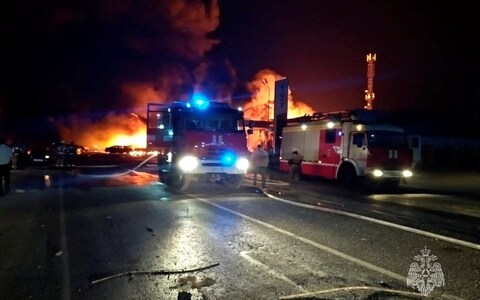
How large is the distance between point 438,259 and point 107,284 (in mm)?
4212

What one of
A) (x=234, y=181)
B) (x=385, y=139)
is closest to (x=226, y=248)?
(x=234, y=181)

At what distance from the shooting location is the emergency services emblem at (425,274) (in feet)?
16.3

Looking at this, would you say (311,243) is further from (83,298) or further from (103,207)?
(103,207)

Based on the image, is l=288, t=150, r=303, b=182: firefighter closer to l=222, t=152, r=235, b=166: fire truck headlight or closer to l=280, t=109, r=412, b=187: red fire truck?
l=280, t=109, r=412, b=187: red fire truck

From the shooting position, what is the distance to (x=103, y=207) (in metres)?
10.8

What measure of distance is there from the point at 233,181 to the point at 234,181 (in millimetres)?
64

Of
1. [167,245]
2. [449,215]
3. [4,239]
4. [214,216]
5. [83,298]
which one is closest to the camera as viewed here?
[83,298]

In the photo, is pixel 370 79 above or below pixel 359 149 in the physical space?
above

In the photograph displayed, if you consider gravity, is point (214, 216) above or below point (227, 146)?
below

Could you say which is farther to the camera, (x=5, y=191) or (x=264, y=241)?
(x=5, y=191)

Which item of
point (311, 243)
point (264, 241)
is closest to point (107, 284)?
point (264, 241)

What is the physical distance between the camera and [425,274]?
552 cm

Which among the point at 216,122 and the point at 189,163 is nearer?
the point at 189,163

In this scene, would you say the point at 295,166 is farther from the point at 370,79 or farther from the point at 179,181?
the point at 370,79
